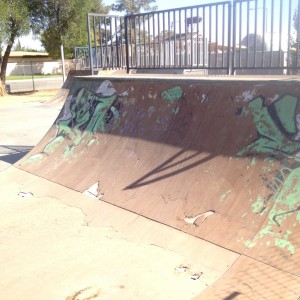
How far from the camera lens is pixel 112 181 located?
5.70 meters

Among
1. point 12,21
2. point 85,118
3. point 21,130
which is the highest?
point 12,21

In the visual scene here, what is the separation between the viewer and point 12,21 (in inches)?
919

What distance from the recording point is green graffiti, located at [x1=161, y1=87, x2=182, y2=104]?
5.91 m

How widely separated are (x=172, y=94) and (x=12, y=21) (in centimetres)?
2103

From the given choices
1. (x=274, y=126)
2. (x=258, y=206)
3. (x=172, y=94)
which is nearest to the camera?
(x=258, y=206)

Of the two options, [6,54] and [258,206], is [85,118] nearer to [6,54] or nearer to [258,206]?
[258,206]

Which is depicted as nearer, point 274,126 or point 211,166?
point 274,126

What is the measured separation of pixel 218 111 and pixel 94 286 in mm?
2953

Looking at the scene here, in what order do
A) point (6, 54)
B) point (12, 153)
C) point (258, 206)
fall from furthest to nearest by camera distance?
point (6, 54)
point (12, 153)
point (258, 206)

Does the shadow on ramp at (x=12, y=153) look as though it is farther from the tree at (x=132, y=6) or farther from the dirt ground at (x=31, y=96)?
the tree at (x=132, y=6)

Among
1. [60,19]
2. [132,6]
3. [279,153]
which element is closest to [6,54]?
[60,19]

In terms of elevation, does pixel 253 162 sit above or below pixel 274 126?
below

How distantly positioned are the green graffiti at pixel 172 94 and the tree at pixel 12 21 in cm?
1959

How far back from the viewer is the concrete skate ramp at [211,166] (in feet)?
11.8
